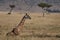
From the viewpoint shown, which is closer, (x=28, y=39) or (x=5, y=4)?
(x=28, y=39)

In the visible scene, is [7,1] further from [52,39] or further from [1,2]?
[52,39]

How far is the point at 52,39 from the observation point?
46.3 feet

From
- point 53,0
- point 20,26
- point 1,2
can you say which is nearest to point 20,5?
point 1,2

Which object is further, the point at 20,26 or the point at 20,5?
the point at 20,5

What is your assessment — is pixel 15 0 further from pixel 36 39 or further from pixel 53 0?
pixel 36 39

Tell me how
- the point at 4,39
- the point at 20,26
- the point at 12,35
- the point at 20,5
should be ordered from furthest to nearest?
the point at 20,5 < the point at 20,26 < the point at 12,35 < the point at 4,39

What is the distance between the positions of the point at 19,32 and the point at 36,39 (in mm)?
2107

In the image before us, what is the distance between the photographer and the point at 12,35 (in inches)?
587

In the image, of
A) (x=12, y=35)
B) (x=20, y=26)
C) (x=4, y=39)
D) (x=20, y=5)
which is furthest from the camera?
(x=20, y=5)

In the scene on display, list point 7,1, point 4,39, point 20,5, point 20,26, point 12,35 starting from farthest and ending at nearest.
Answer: point 7,1 < point 20,5 < point 20,26 < point 12,35 < point 4,39

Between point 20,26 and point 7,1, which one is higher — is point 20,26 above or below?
above

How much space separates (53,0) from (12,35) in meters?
149

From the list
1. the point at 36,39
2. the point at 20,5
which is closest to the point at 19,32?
the point at 36,39

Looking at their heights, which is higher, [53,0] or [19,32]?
[19,32]
